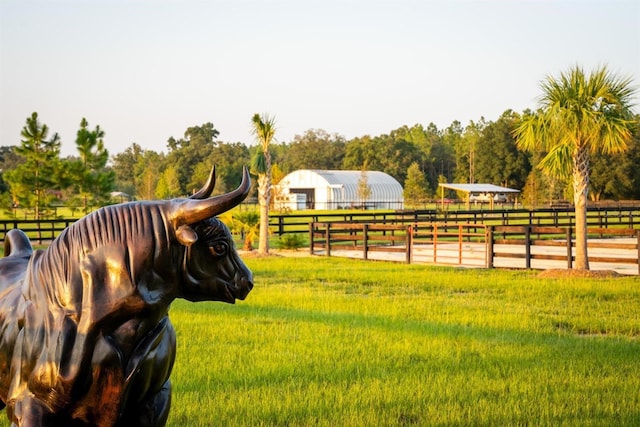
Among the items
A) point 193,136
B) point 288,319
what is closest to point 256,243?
point 288,319

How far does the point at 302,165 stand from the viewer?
101 meters

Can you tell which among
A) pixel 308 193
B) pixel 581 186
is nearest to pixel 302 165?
pixel 308 193

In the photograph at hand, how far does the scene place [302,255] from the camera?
77.5ft

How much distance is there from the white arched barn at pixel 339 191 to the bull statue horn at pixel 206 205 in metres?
69.2

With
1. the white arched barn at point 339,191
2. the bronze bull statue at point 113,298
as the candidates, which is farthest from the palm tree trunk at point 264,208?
the white arched barn at point 339,191

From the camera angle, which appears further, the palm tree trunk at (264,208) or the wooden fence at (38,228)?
the wooden fence at (38,228)

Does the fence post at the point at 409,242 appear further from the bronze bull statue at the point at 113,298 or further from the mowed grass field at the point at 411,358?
the bronze bull statue at the point at 113,298

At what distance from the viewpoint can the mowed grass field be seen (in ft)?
19.5

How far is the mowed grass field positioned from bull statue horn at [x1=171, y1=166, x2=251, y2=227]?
3128mm

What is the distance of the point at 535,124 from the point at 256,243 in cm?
1410

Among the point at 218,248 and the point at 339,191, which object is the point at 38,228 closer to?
the point at 218,248

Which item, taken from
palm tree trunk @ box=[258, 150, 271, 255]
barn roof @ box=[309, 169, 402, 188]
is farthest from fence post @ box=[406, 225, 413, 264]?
barn roof @ box=[309, 169, 402, 188]

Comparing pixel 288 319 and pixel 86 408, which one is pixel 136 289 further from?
pixel 288 319

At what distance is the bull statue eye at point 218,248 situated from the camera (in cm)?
289
